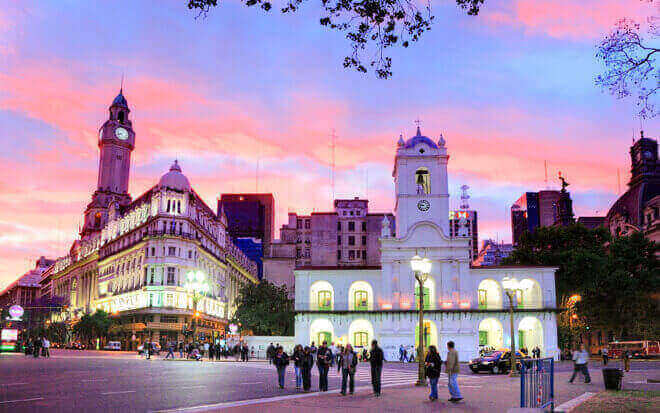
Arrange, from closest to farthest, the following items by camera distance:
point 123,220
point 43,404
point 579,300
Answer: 1. point 43,404
2. point 579,300
3. point 123,220

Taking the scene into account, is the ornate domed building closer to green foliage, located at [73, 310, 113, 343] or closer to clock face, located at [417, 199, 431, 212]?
green foliage, located at [73, 310, 113, 343]

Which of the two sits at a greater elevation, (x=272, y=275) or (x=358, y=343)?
(x=272, y=275)

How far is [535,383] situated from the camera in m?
13.4

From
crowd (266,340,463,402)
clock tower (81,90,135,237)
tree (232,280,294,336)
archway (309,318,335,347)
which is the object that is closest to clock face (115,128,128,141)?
clock tower (81,90,135,237)

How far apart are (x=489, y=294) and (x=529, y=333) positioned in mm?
5194

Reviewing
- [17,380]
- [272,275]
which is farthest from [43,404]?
[272,275]

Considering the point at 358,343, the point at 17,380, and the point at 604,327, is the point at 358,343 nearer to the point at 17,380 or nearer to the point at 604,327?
the point at 604,327

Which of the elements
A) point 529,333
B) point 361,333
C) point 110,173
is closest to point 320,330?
point 361,333

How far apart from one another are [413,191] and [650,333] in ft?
92.8

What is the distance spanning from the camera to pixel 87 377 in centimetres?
2370

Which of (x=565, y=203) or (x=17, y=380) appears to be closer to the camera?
(x=17, y=380)

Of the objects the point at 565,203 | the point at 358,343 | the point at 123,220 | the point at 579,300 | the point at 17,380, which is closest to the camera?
the point at 17,380

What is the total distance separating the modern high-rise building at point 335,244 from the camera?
10250cm

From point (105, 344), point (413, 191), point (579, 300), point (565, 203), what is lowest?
point (105, 344)
